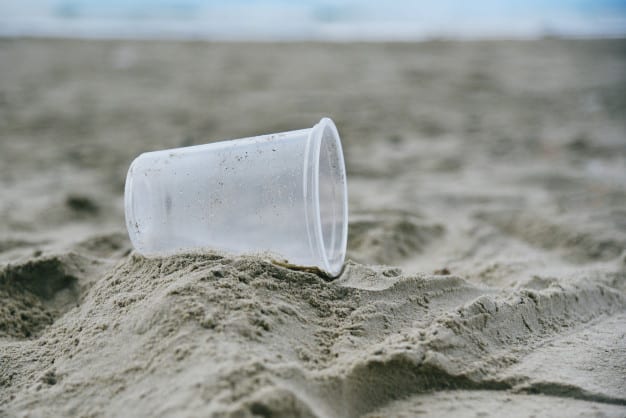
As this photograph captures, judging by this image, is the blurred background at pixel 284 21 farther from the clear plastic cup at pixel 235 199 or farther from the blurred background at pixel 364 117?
the clear plastic cup at pixel 235 199

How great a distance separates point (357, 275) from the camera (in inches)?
65.3

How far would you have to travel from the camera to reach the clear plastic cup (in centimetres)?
153

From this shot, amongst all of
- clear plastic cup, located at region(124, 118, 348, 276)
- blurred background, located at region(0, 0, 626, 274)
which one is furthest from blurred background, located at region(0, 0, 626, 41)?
clear plastic cup, located at region(124, 118, 348, 276)

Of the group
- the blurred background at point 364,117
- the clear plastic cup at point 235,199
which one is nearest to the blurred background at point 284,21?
the blurred background at point 364,117

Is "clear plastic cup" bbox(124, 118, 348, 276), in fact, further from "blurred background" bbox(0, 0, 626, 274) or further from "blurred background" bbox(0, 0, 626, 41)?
"blurred background" bbox(0, 0, 626, 41)

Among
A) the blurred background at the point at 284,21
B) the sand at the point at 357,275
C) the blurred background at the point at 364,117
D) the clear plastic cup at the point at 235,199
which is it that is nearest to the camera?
the sand at the point at 357,275

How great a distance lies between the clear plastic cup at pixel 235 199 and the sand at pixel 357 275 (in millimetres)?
71

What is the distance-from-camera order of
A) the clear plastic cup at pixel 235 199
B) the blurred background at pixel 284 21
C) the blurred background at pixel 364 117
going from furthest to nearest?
1. the blurred background at pixel 284 21
2. the blurred background at pixel 364 117
3. the clear plastic cup at pixel 235 199

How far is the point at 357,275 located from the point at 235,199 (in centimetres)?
40

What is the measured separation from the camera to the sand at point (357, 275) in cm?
126

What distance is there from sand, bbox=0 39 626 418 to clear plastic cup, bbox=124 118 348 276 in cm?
7

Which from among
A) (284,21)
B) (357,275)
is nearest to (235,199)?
(357,275)

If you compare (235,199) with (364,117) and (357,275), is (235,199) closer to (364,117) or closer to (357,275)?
(357,275)

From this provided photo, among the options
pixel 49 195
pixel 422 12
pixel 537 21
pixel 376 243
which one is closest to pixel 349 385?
pixel 376 243
